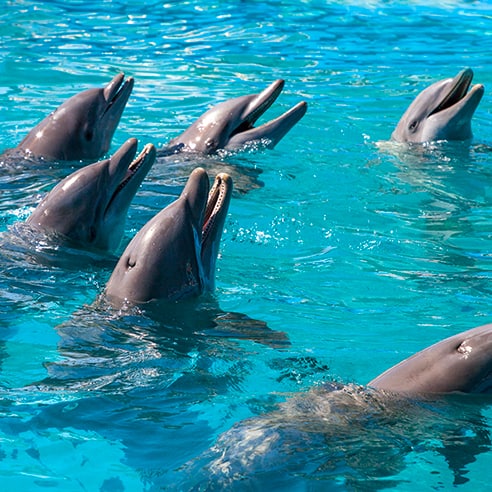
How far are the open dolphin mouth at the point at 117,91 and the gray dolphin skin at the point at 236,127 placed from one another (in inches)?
32.5

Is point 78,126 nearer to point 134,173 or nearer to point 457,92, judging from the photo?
point 134,173

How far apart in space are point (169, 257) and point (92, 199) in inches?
60.9

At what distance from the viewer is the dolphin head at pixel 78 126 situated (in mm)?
10422

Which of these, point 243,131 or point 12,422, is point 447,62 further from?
point 12,422

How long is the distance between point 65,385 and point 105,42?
39.4 feet

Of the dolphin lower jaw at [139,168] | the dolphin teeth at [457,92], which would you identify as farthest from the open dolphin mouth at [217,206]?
the dolphin teeth at [457,92]

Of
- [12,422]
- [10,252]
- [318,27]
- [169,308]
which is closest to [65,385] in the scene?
[12,422]

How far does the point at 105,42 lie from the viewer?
17.0 meters

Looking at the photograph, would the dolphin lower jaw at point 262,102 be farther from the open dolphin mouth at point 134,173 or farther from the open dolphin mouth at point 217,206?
the open dolphin mouth at point 217,206

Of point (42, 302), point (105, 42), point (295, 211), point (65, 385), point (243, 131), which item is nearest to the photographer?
point (65, 385)

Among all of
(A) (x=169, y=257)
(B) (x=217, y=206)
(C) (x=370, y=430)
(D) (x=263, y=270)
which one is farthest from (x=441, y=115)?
(C) (x=370, y=430)

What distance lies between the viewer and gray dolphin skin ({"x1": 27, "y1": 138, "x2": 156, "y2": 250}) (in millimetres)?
8008

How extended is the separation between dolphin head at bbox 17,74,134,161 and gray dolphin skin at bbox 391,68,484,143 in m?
3.38

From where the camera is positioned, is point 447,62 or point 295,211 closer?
point 295,211
